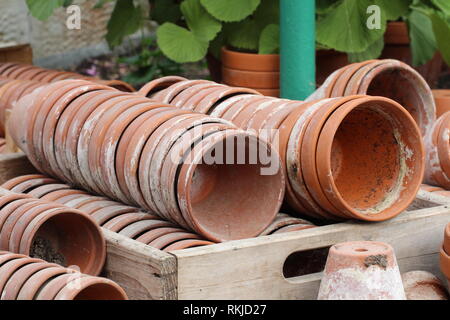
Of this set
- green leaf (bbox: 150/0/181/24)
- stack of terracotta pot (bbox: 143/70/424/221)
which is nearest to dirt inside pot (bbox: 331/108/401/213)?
stack of terracotta pot (bbox: 143/70/424/221)

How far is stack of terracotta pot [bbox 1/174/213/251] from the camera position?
8.59 feet

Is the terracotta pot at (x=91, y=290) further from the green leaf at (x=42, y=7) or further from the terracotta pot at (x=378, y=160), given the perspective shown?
the green leaf at (x=42, y=7)

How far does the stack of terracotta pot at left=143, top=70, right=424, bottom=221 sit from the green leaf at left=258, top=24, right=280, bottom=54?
148cm

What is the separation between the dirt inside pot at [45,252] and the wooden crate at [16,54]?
298cm

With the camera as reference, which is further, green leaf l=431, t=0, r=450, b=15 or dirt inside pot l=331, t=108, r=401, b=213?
green leaf l=431, t=0, r=450, b=15

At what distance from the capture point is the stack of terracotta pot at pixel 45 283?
2164mm

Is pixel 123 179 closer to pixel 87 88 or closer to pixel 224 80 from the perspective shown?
pixel 87 88

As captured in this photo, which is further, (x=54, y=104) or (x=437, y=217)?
(x=54, y=104)

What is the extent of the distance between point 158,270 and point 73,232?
42cm

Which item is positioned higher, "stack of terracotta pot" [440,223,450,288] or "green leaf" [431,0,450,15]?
"green leaf" [431,0,450,15]

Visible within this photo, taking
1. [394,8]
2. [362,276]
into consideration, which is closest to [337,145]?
[362,276]

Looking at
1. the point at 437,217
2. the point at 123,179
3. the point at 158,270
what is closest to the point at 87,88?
the point at 123,179

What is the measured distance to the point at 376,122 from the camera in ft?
9.48

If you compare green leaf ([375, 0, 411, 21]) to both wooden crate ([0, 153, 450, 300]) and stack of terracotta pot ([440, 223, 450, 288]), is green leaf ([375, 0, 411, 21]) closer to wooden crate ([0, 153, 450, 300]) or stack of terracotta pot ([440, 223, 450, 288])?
wooden crate ([0, 153, 450, 300])
